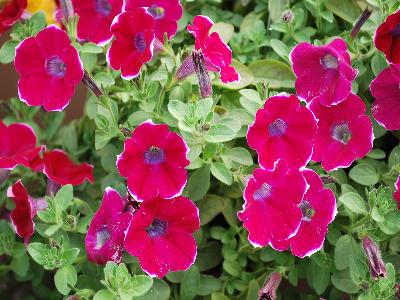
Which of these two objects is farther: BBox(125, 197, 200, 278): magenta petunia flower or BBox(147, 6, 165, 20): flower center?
BBox(147, 6, 165, 20): flower center

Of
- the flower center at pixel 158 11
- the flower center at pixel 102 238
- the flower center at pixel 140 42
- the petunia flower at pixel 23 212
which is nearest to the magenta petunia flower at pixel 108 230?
the flower center at pixel 102 238

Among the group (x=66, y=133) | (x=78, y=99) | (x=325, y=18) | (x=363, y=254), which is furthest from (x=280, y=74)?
(x=78, y=99)

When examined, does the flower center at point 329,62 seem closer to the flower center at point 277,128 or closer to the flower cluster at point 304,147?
the flower cluster at point 304,147

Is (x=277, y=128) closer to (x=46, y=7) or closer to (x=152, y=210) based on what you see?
(x=152, y=210)

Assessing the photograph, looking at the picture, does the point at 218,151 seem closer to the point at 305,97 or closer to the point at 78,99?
the point at 305,97

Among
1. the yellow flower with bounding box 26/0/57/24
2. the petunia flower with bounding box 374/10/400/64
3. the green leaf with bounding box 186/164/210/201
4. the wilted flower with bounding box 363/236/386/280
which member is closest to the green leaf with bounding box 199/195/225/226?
the green leaf with bounding box 186/164/210/201

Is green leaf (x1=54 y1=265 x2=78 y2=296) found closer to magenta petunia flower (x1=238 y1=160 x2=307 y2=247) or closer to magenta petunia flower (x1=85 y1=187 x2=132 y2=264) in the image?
magenta petunia flower (x1=85 y1=187 x2=132 y2=264)
